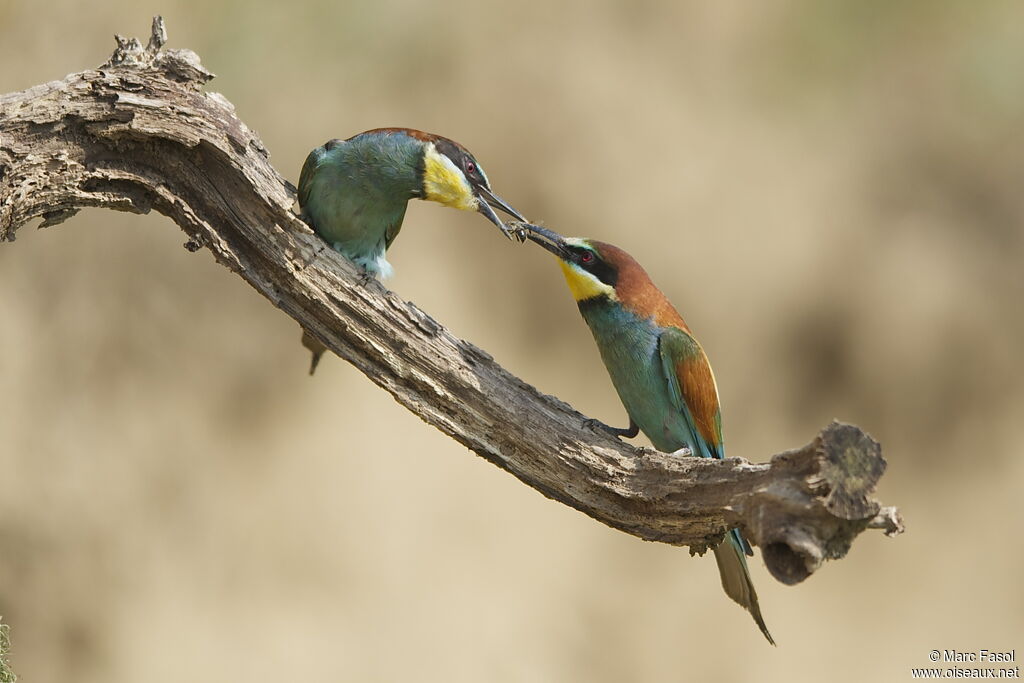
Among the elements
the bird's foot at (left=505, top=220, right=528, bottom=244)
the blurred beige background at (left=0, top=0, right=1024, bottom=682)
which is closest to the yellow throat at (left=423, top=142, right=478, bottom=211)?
the bird's foot at (left=505, top=220, right=528, bottom=244)

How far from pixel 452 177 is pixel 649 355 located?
24.2 inches

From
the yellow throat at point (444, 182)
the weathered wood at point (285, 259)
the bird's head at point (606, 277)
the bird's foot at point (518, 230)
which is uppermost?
the bird's foot at point (518, 230)

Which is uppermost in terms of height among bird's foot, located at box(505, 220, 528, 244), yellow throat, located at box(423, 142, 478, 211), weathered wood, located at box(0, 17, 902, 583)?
bird's foot, located at box(505, 220, 528, 244)

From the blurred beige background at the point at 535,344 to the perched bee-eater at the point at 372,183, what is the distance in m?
1.26

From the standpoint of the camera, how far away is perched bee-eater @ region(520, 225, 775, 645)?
2457 mm

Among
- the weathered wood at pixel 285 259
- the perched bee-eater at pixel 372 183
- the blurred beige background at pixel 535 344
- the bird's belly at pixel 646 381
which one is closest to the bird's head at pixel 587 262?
the bird's belly at pixel 646 381

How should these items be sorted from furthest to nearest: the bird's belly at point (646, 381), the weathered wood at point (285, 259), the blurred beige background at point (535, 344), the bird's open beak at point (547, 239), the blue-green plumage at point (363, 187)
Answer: the blurred beige background at point (535, 344) < the bird's open beak at point (547, 239) < the bird's belly at point (646, 381) < the blue-green plumage at point (363, 187) < the weathered wood at point (285, 259)

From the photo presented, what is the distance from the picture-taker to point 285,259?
2.14 m

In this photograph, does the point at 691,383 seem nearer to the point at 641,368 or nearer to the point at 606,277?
the point at 641,368

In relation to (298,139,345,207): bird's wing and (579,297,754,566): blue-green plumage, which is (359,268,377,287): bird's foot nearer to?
(298,139,345,207): bird's wing

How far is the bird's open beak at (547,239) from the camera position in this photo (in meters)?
2.58

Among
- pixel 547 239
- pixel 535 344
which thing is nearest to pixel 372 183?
pixel 547 239

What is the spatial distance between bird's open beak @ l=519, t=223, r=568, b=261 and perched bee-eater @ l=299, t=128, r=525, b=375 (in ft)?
0.74

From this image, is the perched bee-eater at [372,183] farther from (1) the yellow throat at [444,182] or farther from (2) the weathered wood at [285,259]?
(2) the weathered wood at [285,259]
